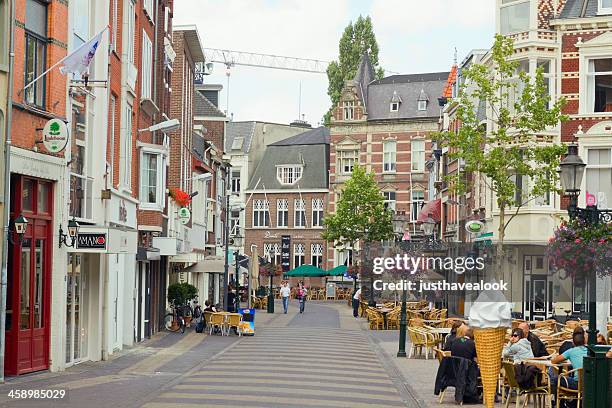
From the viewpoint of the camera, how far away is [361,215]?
7569 centimetres

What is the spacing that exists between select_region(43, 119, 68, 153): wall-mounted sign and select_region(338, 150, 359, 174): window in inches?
2868

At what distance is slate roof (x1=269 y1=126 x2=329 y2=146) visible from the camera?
3994 inches

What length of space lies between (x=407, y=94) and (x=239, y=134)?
20656 millimetres

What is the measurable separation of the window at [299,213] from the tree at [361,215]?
21773mm

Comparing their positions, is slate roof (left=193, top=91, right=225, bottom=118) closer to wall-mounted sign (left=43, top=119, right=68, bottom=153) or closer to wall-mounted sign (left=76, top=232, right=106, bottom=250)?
wall-mounted sign (left=76, top=232, right=106, bottom=250)

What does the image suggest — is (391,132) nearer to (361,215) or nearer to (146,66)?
(361,215)

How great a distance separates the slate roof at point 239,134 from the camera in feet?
341

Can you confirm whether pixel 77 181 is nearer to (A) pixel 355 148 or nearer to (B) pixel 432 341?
(B) pixel 432 341

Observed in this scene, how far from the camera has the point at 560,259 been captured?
2272cm

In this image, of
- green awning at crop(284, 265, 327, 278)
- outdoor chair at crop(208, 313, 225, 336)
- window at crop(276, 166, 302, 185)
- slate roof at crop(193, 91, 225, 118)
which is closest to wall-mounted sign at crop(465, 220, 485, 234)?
outdoor chair at crop(208, 313, 225, 336)

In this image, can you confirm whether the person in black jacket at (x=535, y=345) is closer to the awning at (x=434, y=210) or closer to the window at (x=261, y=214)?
the awning at (x=434, y=210)

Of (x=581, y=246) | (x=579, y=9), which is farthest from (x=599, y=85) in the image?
(x=581, y=246)

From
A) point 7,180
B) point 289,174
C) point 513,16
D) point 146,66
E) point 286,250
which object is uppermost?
point 513,16

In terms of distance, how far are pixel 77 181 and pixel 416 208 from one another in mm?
69102
